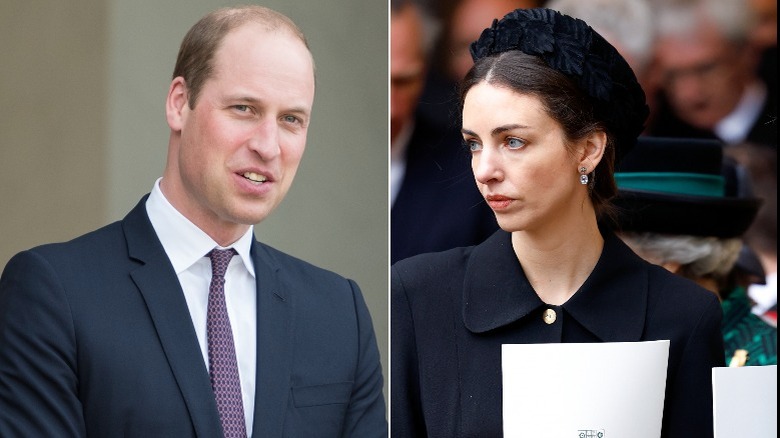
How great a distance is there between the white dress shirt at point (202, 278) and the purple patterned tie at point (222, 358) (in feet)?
0.05

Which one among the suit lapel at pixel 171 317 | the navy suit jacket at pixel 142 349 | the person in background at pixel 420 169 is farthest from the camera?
the person in background at pixel 420 169

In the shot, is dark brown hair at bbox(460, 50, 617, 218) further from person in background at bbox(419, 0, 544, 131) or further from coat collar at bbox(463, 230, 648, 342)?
coat collar at bbox(463, 230, 648, 342)

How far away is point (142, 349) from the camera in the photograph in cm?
262

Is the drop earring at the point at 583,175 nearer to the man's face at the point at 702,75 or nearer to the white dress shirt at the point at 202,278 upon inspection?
the man's face at the point at 702,75

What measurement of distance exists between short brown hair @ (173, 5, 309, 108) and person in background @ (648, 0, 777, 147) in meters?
1.30

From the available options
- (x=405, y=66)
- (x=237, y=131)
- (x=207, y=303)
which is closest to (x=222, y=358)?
(x=207, y=303)

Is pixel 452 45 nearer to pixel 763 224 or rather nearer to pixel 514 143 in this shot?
pixel 514 143

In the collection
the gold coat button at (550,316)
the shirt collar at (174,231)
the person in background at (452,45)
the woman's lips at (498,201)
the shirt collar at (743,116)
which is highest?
the person in background at (452,45)

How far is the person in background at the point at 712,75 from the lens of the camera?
323cm

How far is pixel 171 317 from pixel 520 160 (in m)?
1.08

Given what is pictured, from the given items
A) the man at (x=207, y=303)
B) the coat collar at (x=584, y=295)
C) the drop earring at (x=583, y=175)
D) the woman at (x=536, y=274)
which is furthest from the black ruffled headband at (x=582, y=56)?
the man at (x=207, y=303)

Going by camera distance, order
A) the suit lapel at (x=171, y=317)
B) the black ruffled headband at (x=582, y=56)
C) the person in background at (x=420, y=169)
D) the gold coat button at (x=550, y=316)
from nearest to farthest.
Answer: the suit lapel at (x=171, y=317)
the black ruffled headband at (x=582, y=56)
the gold coat button at (x=550, y=316)
the person in background at (x=420, y=169)

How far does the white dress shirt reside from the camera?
272cm

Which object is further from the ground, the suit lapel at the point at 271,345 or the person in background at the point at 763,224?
the person in background at the point at 763,224
